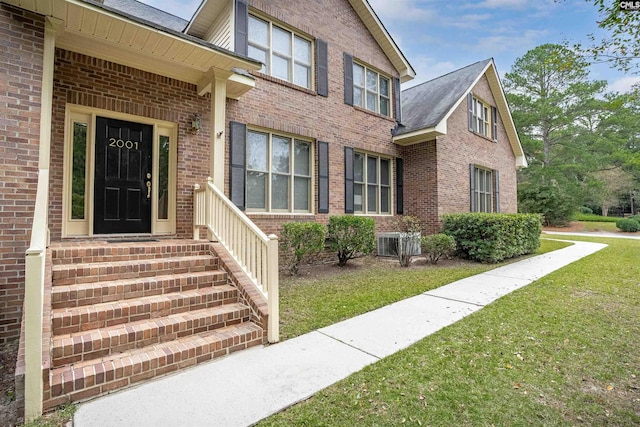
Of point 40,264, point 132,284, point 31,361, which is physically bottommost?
point 31,361

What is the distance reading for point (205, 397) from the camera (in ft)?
8.11

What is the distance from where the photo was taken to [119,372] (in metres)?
2.61

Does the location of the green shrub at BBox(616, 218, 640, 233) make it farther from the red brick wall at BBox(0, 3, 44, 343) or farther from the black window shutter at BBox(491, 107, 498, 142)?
the red brick wall at BBox(0, 3, 44, 343)

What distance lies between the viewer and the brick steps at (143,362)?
2.45 meters

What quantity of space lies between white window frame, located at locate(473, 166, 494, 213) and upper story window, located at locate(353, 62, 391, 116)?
4.60m

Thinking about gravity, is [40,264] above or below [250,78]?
below

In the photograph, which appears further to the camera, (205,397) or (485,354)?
(485,354)

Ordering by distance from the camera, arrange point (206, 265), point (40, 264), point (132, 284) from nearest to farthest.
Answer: point (40, 264) < point (132, 284) < point (206, 265)

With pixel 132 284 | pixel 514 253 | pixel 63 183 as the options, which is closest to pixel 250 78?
pixel 63 183

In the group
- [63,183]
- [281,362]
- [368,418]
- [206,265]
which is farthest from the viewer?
[63,183]

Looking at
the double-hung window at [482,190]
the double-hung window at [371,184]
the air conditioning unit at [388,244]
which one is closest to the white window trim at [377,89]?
the double-hung window at [371,184]

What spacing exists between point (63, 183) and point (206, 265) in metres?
2.64

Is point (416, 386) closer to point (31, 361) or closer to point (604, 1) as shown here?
point (31, 361)

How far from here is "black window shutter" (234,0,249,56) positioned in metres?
6.72
